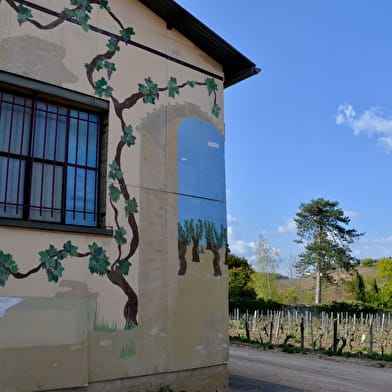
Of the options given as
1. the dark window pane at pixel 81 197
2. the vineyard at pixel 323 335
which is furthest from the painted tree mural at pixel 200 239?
the vineyard at pixel 323 335

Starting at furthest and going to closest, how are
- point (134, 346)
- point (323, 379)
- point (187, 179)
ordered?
point (323, 379) → point (187, 179) → point (134, 346)

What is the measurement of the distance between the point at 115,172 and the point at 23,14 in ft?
8.43

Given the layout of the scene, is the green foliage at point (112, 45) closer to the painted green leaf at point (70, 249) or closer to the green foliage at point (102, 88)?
the green foliage at point (102, 88)

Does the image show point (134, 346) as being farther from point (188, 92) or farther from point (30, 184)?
point (188, 92)

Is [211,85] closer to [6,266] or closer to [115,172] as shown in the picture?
[115,172]

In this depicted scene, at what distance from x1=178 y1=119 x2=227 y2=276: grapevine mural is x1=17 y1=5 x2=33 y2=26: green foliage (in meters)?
2.96

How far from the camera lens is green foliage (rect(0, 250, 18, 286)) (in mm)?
5879

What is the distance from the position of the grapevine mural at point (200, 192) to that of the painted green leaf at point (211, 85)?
0.71 m

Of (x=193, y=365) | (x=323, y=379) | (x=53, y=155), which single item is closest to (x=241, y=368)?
(x=323, y=379)

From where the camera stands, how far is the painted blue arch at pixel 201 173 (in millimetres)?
8102

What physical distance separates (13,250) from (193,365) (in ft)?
11.5

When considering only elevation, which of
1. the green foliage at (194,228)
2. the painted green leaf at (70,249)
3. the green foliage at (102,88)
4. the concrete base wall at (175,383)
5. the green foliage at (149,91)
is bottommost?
the concrete base wall at (175,383)

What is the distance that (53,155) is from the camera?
22.4 ft

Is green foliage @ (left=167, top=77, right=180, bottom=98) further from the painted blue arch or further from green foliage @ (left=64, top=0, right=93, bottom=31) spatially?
green foliage @ (left=64, top=0, right=93, bottom=31)
